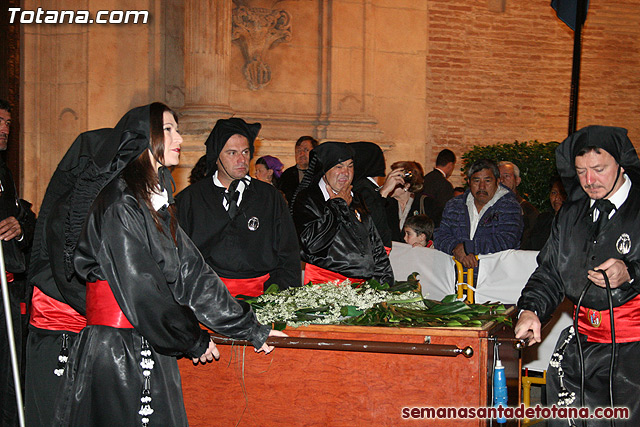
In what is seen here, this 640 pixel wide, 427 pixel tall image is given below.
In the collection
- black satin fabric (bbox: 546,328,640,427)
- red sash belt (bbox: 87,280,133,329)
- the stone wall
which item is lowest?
black satin fabric (bbox: 546,328,640,427)

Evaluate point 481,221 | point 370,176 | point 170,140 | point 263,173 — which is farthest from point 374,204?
point 263,173

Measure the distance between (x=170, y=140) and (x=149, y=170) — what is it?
0.17 m

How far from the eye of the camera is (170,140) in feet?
11.7

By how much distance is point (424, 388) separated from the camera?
3.90 metres

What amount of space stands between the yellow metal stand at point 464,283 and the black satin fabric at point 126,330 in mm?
3614

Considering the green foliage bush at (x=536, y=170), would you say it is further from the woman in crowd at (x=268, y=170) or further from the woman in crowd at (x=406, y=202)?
the woman in crowd at (x=268, y=170)

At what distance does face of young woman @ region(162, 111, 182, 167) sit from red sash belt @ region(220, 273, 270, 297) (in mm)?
1574

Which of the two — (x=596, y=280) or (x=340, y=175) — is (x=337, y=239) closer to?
(x=340, y=175)

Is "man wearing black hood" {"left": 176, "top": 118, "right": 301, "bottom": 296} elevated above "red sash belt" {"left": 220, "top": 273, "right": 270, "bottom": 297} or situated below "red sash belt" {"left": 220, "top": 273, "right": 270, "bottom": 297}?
above

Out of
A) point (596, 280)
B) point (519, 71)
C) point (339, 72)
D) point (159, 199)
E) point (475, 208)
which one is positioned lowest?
point (596, 280)

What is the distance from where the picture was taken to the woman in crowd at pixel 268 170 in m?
8.77

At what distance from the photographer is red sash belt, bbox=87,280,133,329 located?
11.2ft

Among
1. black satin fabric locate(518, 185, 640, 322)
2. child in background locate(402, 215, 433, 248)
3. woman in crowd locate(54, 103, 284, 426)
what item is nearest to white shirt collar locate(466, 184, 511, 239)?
child in background locate(402, 215, 433, 248)

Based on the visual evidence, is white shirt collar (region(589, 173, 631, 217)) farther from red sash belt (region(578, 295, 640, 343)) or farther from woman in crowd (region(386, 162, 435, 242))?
woman in crowd (region(386, 162, 435, 242))
